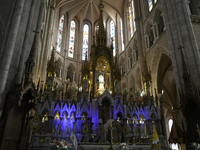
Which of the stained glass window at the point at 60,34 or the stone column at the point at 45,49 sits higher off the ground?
the stained glass window at the point at 60,34

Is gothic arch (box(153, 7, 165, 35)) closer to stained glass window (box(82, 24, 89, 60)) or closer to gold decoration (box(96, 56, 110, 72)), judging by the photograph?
gold decoration (box(96, 56, 110, 72))

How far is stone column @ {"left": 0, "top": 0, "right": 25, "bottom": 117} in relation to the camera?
28.1 ft

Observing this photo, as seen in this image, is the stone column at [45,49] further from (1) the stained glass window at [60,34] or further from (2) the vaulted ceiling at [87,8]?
(1) the stained glass window at [60,34]

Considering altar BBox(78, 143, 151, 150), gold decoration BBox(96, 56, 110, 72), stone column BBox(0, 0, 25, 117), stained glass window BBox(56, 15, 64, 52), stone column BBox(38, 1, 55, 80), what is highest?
stained glass window BBox(56, 15, 64, 52)

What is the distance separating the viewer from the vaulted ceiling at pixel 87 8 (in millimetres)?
29750

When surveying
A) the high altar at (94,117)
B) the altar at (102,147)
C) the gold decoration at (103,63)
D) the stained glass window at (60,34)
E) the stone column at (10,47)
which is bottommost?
the altar at (102,147)

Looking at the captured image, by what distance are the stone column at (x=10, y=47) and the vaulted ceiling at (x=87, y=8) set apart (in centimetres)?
1879

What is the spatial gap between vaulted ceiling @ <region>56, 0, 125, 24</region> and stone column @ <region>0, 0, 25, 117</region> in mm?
18792

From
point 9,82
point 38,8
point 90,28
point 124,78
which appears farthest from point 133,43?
point 9,82

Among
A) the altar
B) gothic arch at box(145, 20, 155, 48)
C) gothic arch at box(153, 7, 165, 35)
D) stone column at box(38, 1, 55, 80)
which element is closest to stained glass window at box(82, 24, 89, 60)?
stone column at box(38, 1, 55, 80)

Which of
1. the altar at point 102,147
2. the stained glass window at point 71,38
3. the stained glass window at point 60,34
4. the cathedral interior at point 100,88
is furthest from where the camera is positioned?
the stained glass window at point 71,38

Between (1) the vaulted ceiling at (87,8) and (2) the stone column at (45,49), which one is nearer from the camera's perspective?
(2) the stone column at (45,49)

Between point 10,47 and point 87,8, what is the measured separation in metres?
25.6

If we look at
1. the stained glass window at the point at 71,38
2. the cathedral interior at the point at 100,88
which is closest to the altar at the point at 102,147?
the cathedral interior at the point at 100,88
